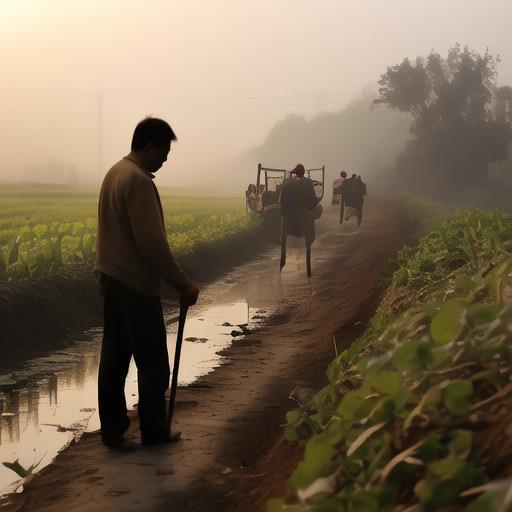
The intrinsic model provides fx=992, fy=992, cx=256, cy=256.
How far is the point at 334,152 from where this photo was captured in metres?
129

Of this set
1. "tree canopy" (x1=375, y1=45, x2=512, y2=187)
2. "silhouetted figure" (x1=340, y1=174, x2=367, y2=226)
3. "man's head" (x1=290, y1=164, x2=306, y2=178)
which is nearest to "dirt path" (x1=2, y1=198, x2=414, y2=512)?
"man's head" (x1=290, y1=164, x2=306, y2=178)

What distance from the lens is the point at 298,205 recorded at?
15445mm

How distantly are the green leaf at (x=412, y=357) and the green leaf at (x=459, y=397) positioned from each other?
22 centimetres

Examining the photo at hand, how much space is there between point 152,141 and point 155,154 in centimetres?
8

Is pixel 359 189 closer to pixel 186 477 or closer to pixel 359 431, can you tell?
pixel 186 477

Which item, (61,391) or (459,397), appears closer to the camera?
(459,397)

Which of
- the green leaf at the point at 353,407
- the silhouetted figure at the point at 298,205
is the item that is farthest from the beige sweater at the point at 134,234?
the silhouetted figure at the point at 298,205

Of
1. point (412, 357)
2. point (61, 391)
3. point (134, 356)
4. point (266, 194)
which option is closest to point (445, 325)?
point (412, 357)

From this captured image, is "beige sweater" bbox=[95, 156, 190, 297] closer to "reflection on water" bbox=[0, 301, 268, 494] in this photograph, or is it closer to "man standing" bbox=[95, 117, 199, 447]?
"man standing" bbox=[95, 117, 199, 447]

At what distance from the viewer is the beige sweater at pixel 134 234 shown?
5883 millimetres

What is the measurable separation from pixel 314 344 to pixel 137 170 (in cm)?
427

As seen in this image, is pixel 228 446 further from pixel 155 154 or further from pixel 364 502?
pixel 364 502

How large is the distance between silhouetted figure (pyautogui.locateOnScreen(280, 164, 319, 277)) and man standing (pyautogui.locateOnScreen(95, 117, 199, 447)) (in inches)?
355

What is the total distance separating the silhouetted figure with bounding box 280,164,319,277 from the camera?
15.2 meters
